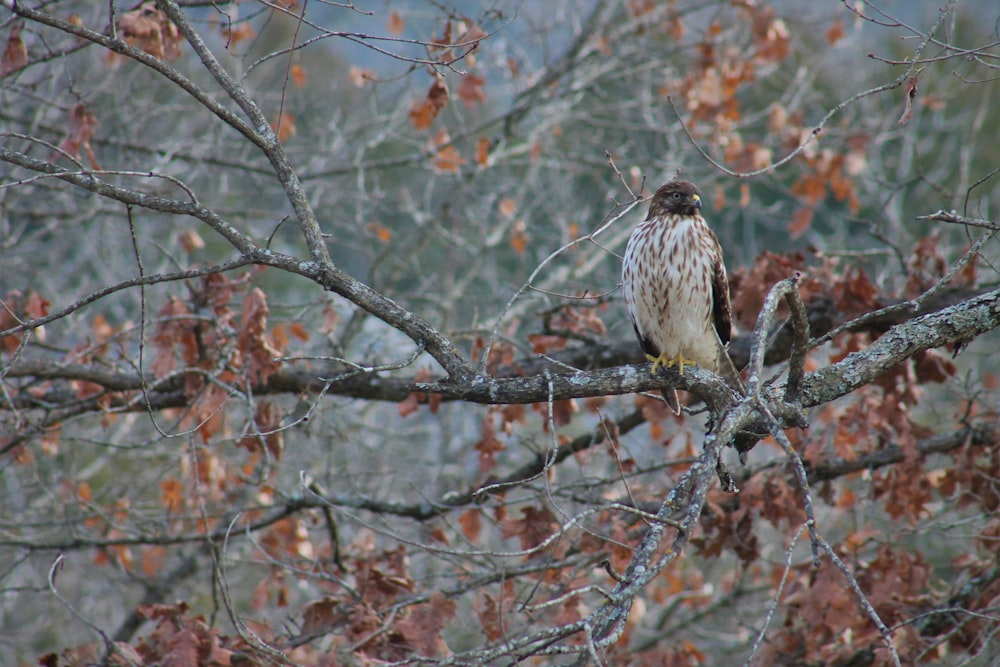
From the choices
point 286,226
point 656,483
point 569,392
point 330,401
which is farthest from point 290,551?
point 286,226

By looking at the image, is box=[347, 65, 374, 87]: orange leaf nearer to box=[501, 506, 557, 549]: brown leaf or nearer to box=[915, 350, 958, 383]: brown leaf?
box=[501, 506, 557, 549]: brown leaf

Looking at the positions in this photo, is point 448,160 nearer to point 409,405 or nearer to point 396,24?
point 396,24

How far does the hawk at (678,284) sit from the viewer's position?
175 inches

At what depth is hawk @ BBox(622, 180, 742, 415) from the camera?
175 inches

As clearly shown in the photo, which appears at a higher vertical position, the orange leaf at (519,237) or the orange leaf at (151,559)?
the orange leaf at (519,237)

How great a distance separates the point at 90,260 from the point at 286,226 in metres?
2.18

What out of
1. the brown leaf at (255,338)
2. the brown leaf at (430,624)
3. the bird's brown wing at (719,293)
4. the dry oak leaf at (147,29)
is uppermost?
the dry oak leaf at (147,29)

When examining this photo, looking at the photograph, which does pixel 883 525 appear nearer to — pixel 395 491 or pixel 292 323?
pixel 395 491

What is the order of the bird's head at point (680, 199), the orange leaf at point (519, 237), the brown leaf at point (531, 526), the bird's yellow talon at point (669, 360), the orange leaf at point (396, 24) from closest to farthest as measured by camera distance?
the bird's yellow talon at point (669, 360) → the bird's head at point (680, 199) → the brown leaf at point (531, 526) → the orange leaf at point (396, 24) → the orange leaf at point (519, 237)

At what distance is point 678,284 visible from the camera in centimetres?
443

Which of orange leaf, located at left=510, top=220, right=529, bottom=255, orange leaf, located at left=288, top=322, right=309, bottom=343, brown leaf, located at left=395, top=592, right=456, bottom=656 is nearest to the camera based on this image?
brown leaf, located at left=395, top=592, right=456, bottom=656

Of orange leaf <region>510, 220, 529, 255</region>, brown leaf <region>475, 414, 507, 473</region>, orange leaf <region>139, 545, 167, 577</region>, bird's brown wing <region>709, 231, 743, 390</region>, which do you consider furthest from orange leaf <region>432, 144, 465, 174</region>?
orange leaf <region>139, 545, 167, 577</region>

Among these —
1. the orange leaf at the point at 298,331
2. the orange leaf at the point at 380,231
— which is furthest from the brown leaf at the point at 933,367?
the orange leaf at the point at 380,231

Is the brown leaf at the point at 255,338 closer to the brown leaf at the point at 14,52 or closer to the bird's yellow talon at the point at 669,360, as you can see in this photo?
the brown leaf at the point at 14,52
